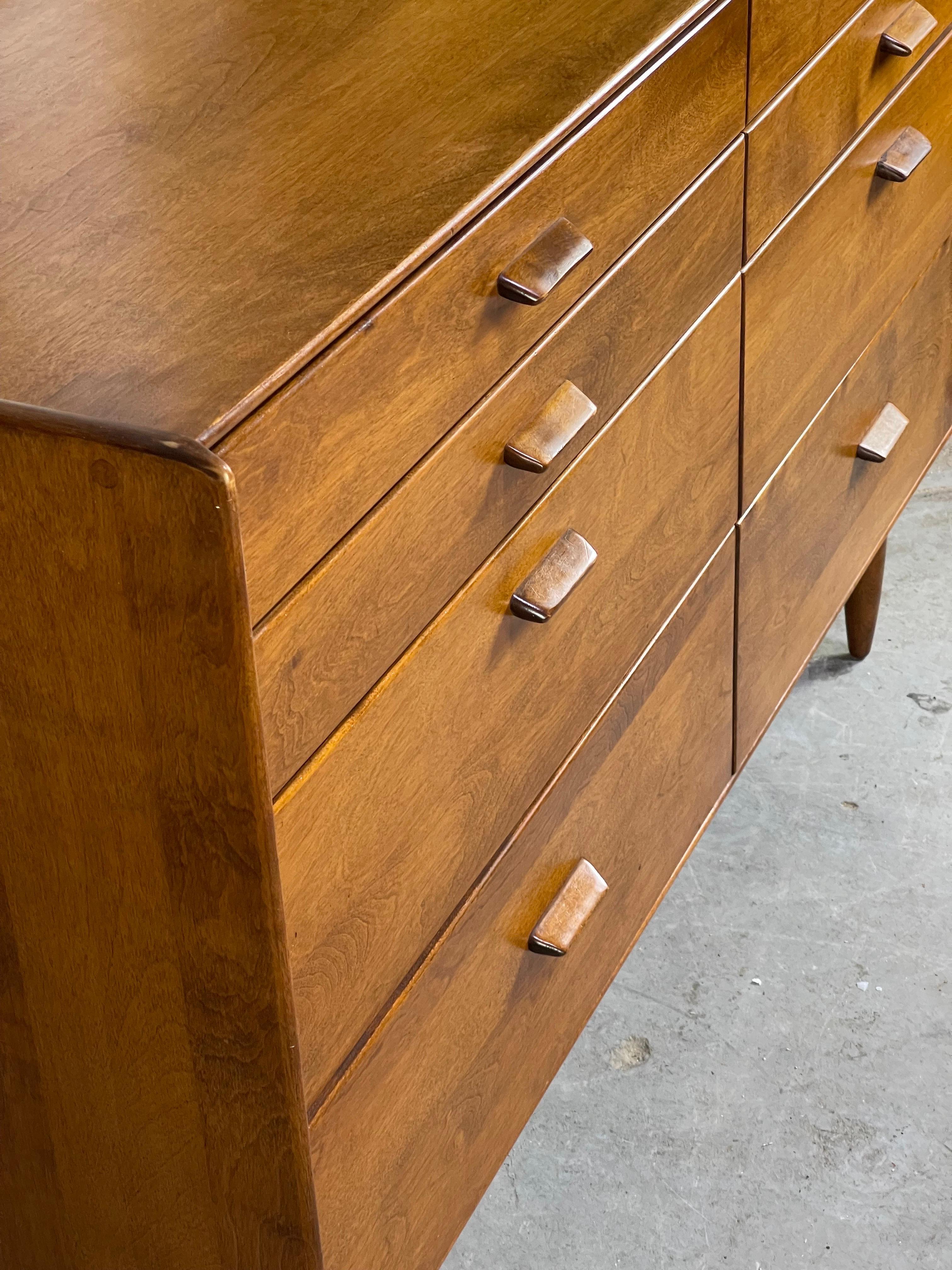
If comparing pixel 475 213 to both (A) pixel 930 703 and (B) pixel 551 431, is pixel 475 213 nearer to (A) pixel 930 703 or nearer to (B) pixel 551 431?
(B) pixel 551 431

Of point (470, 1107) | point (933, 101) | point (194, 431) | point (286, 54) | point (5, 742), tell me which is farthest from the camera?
point (933, 101)

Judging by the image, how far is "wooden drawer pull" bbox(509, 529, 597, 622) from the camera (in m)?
0.86

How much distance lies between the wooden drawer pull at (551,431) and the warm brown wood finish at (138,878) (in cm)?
27

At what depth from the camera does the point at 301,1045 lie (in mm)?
744

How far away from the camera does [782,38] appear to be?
1018 mm

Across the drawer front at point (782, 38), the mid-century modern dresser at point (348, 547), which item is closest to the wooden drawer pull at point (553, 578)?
the mid-century modern dresser at point (348, 547)

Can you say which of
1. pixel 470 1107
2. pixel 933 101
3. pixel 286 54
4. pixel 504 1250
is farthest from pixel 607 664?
pixel 933 101

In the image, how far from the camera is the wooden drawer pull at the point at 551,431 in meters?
0.82

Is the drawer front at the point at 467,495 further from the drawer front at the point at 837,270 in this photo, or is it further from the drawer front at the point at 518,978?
the drawer front at the point at 518,978

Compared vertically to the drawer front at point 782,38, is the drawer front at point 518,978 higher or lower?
lower

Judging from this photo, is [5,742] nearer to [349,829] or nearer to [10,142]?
[349,829]

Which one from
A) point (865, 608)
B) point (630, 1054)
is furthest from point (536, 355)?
point (865, 608)

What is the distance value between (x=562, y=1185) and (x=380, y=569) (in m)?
0.78

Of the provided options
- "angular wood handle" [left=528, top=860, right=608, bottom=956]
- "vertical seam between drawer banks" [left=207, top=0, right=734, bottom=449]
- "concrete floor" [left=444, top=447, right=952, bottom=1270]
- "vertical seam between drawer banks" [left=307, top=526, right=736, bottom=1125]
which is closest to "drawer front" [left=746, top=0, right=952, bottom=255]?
"vertical seam between drawer banks" [left=207, top=0, right=734, bottom=449]
